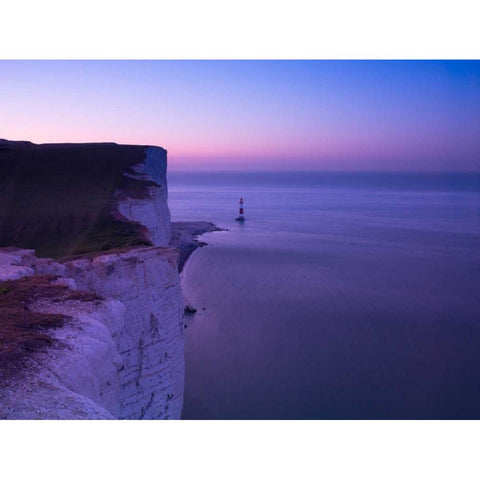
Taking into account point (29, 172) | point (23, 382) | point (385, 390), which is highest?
point (29, 172)

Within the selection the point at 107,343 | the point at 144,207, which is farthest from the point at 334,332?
the point at 107,343

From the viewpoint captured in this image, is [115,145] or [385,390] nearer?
[385,390]

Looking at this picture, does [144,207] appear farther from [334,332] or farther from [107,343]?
[107,343]

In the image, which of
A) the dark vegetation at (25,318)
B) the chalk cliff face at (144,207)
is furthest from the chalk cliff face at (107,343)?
the chalk cliff face at (144,207)

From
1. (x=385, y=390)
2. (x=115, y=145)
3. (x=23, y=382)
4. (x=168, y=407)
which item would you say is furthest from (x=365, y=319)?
(x=115, y=145)

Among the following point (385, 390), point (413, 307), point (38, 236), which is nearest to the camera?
point (385, 390)
